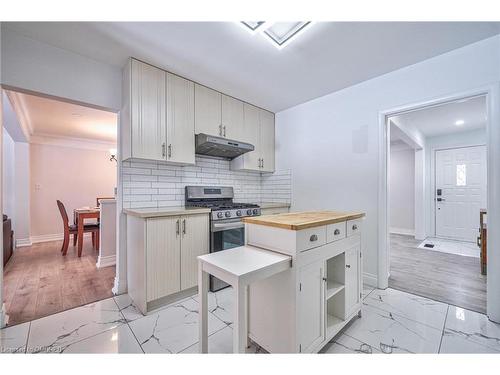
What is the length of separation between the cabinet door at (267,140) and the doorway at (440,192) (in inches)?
66.6

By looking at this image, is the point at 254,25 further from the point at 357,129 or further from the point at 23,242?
the point at 23,242

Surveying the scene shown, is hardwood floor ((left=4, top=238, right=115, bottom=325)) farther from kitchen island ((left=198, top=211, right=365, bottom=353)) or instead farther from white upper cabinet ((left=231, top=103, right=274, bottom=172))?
white upper cabinet ((left=231, top=103, right=274, bottom=172))

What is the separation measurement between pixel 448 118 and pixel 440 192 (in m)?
1.96

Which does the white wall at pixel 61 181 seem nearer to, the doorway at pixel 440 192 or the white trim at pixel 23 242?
the white trim at pixel 23 242

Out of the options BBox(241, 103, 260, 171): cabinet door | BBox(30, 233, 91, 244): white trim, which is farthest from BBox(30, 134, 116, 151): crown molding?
BBox(241, 103, 260, 171): cabinet door

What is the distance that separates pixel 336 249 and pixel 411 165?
5.18 metres

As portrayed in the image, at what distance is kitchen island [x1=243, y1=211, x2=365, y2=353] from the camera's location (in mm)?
1245

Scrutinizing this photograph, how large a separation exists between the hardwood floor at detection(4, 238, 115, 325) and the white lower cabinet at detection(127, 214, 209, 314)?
22.5 inches

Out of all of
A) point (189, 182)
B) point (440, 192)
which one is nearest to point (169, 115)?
point (189, 182)

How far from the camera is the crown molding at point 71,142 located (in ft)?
15.7

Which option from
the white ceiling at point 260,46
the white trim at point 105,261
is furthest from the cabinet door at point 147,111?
the white trim at point 105,261
